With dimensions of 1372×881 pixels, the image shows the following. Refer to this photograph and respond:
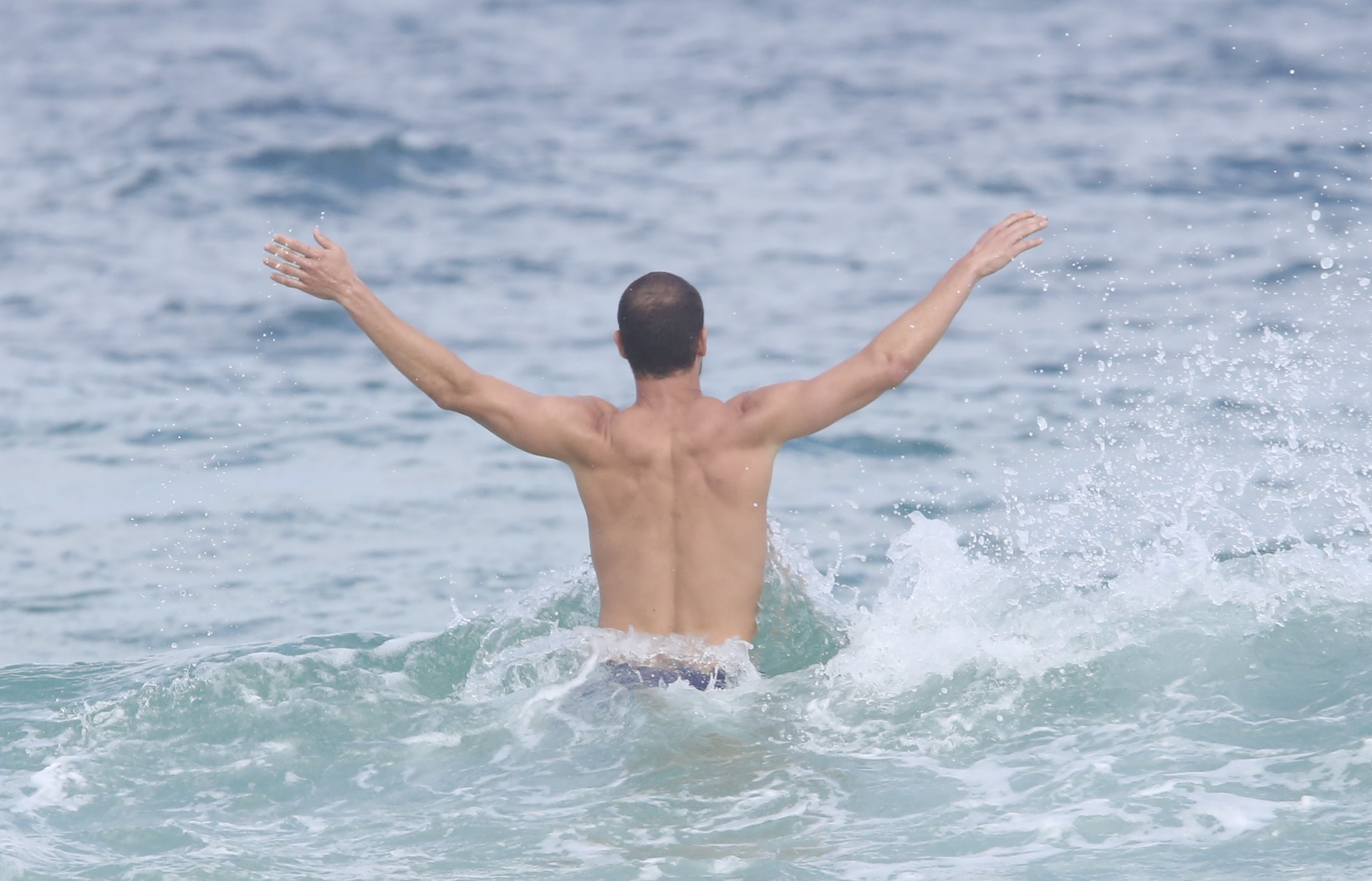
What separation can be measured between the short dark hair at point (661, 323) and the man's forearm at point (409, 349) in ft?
1.80

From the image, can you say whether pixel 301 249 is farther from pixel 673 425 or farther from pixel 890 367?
pixel 890 367

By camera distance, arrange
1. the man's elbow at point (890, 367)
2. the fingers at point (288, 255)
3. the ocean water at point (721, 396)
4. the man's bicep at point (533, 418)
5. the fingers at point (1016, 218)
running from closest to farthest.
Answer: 1. the fingers at point (288, 255)
2. the ocean water at point (721, 396)
3. the man's elbow at point (890, 367)
4. the man's bicep at point (533, 418)
5. the fingers at point (1016, 218)

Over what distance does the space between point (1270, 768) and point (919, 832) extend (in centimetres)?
117

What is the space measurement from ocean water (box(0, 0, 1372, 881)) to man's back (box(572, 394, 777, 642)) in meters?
0.27

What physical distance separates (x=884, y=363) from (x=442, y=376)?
4.73 feet

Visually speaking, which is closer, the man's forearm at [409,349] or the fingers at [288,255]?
the fingers at [288,255]

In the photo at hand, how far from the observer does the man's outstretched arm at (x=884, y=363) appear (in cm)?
516

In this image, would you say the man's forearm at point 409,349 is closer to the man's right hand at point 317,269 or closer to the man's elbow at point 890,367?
the man's right hand at point 317,269

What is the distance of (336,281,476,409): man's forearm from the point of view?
5.06 meters

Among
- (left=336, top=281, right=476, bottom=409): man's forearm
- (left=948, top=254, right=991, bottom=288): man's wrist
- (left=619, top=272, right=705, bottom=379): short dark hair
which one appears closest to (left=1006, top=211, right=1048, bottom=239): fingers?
(left=948, top=254, right=991, bottom=288): man's wrist

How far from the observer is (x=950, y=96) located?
57.7 feet

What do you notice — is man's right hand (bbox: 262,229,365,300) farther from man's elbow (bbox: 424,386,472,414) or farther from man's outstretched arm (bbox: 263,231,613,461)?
man's elbow (bbox: 424,386,472,414)

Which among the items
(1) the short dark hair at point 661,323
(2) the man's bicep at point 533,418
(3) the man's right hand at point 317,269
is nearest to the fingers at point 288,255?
(3) the man's right hand at point 317,269

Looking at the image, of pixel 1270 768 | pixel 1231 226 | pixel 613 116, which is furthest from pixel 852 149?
pixel 1270 768
